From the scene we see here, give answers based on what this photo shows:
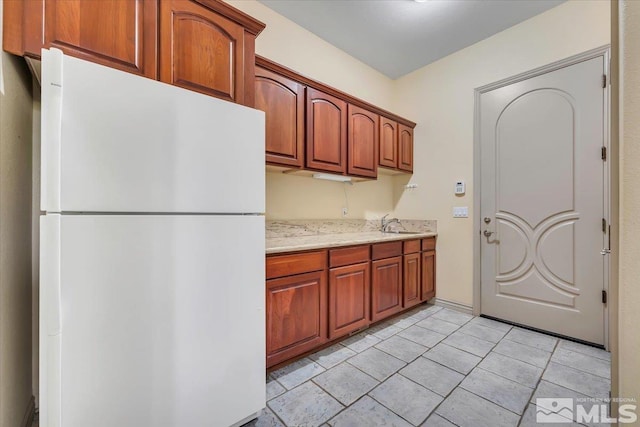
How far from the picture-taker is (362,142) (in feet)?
9.11

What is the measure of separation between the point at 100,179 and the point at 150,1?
38.6 inches

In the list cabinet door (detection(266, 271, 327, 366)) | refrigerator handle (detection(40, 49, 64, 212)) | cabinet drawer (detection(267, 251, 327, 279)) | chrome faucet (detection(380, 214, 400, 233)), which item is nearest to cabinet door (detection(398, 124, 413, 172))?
chrome faucet (detection(380, 214, 400, 233))

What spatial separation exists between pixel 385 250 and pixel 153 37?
2307 millimetres

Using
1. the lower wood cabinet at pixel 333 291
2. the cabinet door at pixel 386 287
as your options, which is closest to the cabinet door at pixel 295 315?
the lower wood cabinet at pixel 333 291

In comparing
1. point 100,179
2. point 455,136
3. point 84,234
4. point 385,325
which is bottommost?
point 385,325

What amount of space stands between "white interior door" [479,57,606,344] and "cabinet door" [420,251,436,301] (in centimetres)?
51

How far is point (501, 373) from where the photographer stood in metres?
1.83

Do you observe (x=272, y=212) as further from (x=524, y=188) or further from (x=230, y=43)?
(x=524, y=188)

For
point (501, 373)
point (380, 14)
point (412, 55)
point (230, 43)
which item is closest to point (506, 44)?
point (412, 55)

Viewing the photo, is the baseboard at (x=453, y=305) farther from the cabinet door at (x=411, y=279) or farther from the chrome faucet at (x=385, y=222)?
the chrome faucet at (x=385, y=222)

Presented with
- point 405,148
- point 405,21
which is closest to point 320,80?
point 405,21

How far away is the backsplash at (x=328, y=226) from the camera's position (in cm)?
248

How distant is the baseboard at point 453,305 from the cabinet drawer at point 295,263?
189 cm

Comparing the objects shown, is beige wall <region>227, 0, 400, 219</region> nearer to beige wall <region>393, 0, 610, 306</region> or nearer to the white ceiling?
the white ceiling
